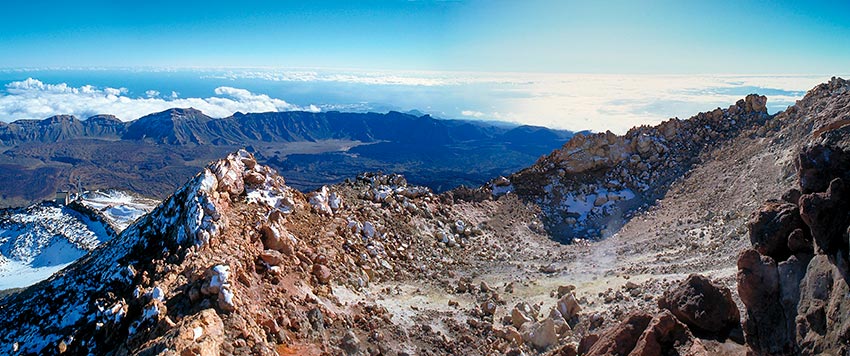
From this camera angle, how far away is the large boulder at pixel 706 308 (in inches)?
313

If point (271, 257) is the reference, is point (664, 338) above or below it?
above

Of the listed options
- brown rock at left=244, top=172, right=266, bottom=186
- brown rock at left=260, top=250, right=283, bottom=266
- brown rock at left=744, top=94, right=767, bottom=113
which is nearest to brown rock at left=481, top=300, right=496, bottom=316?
brown rock at left=260, top=250, right=283, bottom=266

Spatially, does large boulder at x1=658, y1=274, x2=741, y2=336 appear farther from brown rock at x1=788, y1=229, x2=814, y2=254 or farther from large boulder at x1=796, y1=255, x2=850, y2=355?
large boulder at x1=796, y1=255, x2=850, y2=355

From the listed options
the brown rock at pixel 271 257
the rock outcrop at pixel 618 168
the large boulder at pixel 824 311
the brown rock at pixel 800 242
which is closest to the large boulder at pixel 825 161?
the brown rock at pixel 800 242

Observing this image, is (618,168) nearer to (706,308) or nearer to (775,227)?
(706,308)

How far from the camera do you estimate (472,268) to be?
21.2 meters

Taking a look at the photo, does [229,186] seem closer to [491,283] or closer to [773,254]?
[491,283]

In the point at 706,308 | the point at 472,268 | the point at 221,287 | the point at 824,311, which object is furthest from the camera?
the point at 472,268

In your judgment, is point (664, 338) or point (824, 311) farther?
point (664, 338)

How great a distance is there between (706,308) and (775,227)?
1.61 m

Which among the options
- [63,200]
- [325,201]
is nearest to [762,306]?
[325,201]

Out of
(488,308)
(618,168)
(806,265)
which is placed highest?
(806,265)

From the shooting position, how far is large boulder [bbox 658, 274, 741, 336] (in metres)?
7.94

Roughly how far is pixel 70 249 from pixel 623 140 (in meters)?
37.7
